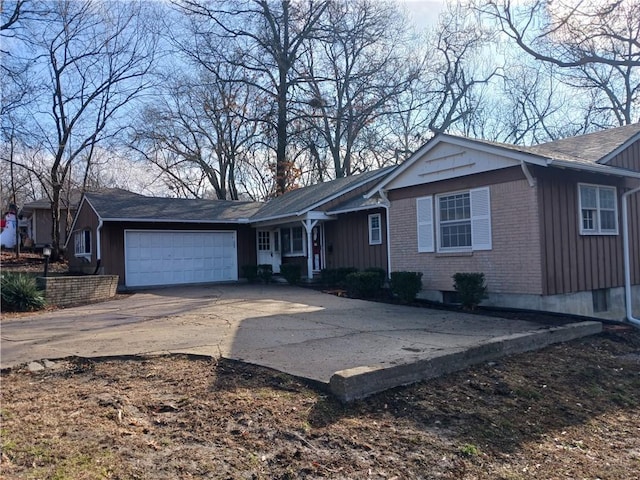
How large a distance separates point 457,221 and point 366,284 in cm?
344

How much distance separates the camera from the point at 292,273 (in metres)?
18.6

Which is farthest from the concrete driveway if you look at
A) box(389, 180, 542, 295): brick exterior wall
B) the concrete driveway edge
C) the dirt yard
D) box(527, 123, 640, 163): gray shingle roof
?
box(527, 123, 640, 163): gray shingle roof

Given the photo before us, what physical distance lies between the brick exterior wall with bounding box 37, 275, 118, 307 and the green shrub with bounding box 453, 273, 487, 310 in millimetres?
Result: 9730

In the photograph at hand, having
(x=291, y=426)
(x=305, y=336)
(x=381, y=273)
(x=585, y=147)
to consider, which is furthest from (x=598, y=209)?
(x=291, y=426)

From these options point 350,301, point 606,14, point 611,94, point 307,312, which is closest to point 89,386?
point 307,312

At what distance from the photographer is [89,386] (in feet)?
16.8

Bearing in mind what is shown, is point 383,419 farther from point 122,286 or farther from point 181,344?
point 122,286

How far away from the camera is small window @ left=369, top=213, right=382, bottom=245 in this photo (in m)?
16.1

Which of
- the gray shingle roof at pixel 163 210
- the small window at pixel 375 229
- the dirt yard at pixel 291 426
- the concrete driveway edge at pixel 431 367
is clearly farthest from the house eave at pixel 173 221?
the concrete driveway edge at pixel 431 367

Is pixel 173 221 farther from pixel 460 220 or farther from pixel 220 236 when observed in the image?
pixel 460 220

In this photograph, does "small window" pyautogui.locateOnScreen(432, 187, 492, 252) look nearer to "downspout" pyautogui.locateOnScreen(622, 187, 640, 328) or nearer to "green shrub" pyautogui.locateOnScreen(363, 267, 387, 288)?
"green shrub" pyautogui.locateOnScreen(363, 267, 387, 288)

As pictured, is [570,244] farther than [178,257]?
No

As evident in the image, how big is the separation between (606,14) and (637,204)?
8834 mm

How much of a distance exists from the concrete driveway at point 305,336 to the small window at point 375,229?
3929mm
